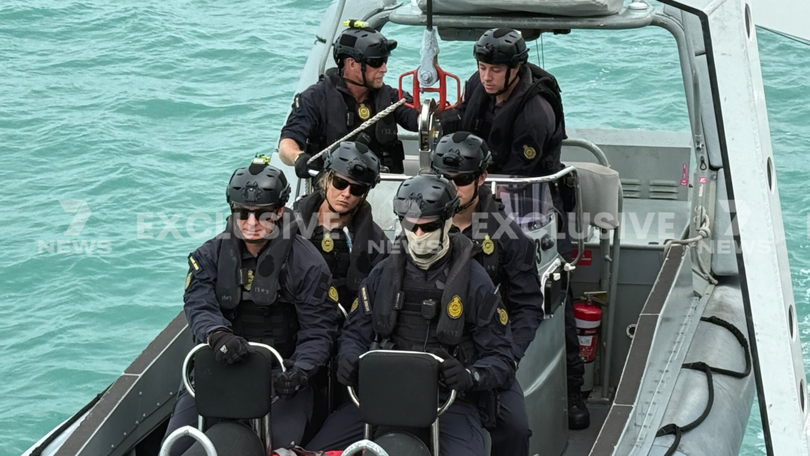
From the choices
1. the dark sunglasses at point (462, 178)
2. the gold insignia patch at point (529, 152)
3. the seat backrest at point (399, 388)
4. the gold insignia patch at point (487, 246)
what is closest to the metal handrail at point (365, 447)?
the seat backrest at point (399, 388)

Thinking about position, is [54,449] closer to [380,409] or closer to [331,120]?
[380,409]

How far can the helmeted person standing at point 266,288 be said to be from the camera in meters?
4.02

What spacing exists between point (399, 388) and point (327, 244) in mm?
996

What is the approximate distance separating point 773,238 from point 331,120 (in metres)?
3.18

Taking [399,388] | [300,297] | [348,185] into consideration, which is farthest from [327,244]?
[399,388]

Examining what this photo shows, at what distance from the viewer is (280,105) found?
1622 cm

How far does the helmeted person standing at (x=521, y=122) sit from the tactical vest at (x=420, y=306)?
142 centimetres

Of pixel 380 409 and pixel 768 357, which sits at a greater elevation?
pixel 768 357

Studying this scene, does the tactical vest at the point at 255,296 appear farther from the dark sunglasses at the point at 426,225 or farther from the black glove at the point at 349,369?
the dark sunglasses at the point at 426,225

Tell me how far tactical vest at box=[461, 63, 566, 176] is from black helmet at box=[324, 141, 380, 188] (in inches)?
42.9

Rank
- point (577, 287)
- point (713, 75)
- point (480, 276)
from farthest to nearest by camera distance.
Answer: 1. point (577, 287)
2. point (480, 276)
3. point (713, 75)

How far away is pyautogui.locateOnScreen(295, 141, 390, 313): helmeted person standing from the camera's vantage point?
173 inches

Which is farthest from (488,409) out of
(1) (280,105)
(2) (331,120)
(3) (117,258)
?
(1) (280,105)

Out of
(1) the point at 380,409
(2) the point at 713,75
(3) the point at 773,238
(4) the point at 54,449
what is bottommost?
(4) the point at 54,449
